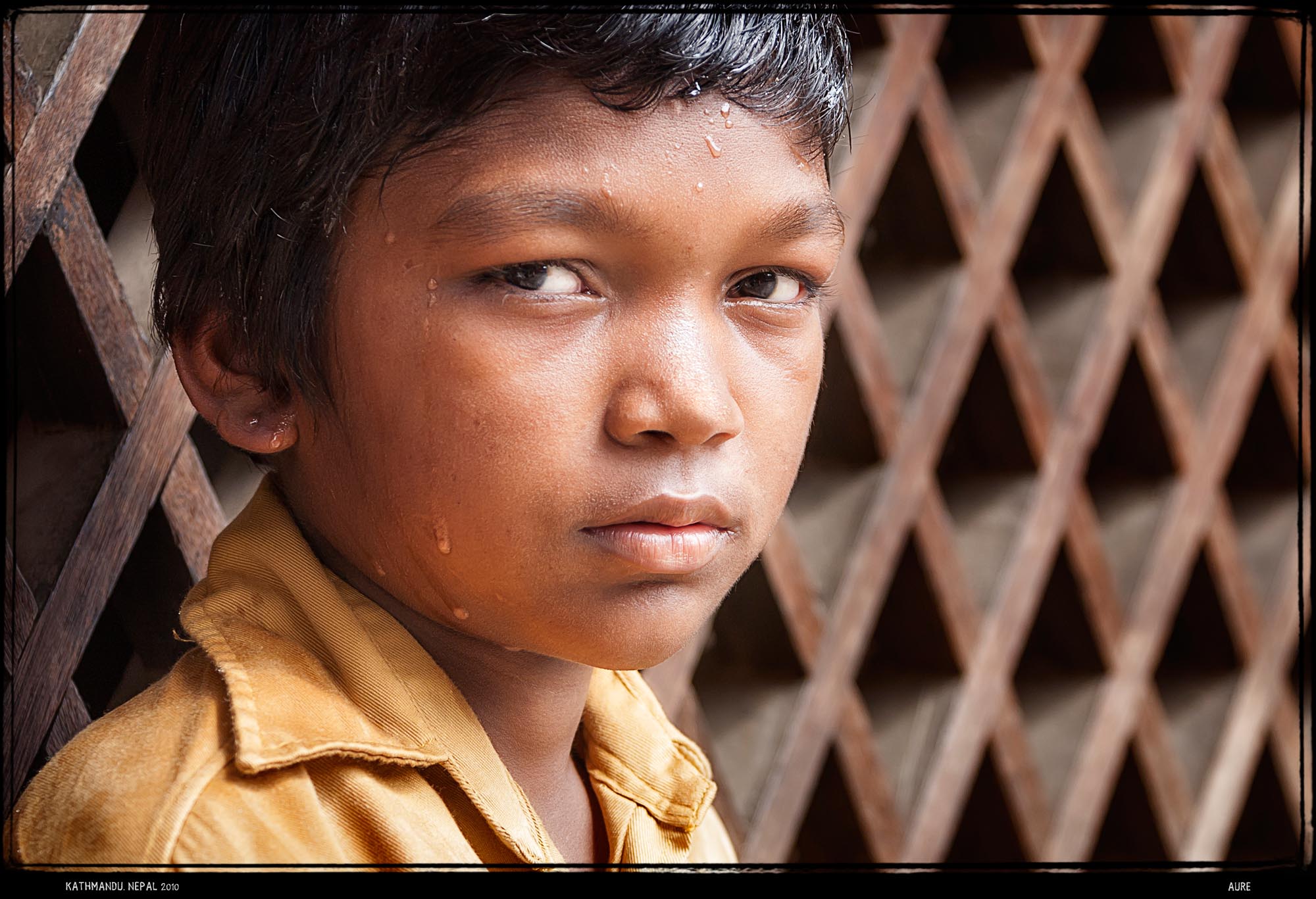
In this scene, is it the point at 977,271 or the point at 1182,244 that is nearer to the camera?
the point at 977,271

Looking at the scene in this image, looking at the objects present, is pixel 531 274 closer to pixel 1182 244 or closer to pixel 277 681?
pixel 277 681

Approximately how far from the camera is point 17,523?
0.44 meters

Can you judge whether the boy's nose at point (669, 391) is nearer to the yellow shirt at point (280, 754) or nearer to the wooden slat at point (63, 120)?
the yellow shirt at point (280, 754)

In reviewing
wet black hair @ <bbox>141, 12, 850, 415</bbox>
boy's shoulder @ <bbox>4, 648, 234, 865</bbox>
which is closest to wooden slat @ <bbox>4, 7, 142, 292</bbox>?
wet black hair @ <bbox>141, 12, 850, 415</bbox>

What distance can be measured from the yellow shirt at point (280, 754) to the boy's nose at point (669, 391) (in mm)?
99

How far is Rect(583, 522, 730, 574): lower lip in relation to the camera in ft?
1.08

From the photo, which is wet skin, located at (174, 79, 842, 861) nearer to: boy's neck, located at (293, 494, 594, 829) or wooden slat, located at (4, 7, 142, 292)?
boy's neck, located at (293, 494, 594, 829)

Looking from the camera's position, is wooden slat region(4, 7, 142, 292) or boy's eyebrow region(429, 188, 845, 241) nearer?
boy's eyebrow region(429, 188, 845, 241)

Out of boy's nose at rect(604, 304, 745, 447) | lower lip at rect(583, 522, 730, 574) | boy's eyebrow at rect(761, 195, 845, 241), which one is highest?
boy's eyebrow at rect(761, 195, 845, 241)

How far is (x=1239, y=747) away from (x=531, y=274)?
702 millimetres

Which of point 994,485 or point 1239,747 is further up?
point 994,485

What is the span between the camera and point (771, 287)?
1.18 feet

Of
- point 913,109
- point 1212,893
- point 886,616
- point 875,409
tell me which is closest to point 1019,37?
point 913,109

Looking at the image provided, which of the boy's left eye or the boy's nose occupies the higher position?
the boy's left eye
